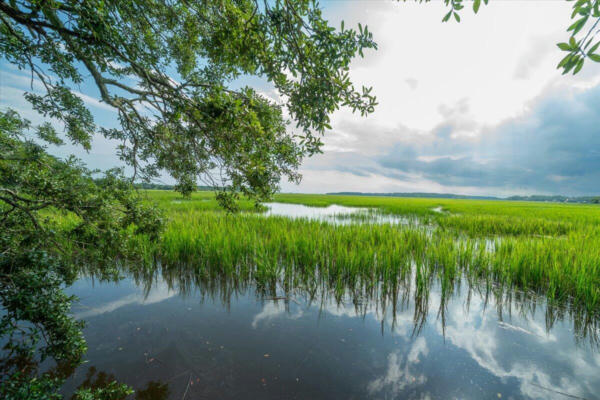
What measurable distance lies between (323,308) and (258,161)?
2.44 metres

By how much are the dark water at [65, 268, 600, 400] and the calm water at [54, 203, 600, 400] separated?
0.01m

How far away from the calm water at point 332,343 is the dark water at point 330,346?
0.04ft

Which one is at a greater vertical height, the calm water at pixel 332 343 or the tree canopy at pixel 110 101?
the tree canopy at pixel 110 101

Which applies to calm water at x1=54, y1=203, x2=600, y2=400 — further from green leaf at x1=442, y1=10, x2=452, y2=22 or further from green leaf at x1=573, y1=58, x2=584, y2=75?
green leaf at x1=442, y1=10, x2=452, y2=22

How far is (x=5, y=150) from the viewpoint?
210cm

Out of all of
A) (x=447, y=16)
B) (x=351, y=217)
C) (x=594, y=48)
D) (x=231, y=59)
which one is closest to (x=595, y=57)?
(x=594, y=48)

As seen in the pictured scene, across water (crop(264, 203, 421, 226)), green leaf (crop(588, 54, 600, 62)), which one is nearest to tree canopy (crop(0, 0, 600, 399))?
green leaf (crop(588, 54, 600, 62))

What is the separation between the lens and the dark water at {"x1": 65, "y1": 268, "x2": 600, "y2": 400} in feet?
6.57

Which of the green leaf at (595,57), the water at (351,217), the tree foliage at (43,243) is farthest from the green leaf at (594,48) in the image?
the water at (351,217)

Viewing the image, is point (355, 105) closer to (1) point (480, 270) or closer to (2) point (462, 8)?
(2) point (462, 8)

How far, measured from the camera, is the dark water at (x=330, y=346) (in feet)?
6.57

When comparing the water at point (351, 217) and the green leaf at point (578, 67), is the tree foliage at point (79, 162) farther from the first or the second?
the water at point (351, 217)

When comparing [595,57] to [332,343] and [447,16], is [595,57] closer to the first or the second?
[447,16]

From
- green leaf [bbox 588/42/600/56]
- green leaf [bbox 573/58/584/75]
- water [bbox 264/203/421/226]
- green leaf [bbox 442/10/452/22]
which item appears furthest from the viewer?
water [bbox 264/203/421/226]
